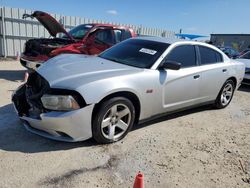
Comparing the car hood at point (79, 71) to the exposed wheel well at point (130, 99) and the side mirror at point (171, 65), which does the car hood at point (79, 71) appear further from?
the side mirror at point (171, 65)

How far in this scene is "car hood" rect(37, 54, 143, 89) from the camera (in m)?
3.40

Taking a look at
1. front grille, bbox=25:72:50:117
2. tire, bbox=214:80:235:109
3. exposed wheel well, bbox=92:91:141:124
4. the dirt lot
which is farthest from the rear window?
front grille, bbox=25:72:50:117

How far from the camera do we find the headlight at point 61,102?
3242mm

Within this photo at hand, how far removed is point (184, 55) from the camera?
4.70 m

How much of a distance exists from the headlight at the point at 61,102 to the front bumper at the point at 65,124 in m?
0.06

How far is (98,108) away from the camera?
3455mm

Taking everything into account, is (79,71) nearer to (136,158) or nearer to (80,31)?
(136,158)

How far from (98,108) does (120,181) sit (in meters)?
1.02

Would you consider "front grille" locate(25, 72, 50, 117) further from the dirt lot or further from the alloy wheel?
the alloy wheel

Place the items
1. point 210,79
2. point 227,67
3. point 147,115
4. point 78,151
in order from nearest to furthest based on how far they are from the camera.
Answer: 1. point 78,151
2. point 147,115
3. point 210,79
4. point 227,67

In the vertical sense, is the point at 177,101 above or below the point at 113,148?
above

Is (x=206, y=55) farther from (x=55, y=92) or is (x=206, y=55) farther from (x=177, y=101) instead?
(x=55, y=92)

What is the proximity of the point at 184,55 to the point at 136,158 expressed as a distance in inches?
88.0

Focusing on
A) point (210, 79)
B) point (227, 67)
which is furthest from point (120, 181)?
point (227, 67)
